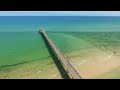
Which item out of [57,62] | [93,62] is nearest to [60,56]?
[57,62]

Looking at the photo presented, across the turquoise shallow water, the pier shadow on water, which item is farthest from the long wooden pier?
the turquoise shallow water

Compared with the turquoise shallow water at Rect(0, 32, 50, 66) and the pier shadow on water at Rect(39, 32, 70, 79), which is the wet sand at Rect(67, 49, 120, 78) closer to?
the pier shadow on water at Rect(39, 32, 70, 79)

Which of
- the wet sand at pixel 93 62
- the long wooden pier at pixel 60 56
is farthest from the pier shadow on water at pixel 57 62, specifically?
the wet sand at pixel 93 62

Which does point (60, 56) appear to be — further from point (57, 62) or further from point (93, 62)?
point (93, 62)

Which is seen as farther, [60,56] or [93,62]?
[60,56]

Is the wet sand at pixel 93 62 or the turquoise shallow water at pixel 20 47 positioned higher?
the turquoise shallow water at pixel 20 47

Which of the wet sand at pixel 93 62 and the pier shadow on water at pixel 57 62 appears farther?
the wet sand at pixel 93 62

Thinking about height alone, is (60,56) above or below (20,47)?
below

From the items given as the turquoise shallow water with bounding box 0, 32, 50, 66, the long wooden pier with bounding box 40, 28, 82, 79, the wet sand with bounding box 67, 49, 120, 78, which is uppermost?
the turquoise shallow water with bounding box 0, 32, 50, 66

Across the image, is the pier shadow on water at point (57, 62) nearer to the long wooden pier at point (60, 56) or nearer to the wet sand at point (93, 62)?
the long wooden pier at point (60, 56)

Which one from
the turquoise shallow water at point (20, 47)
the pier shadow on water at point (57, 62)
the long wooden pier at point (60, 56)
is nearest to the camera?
the pier shadow on water at point (57, 62)

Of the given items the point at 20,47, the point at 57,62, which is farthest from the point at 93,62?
the point at 20,47
